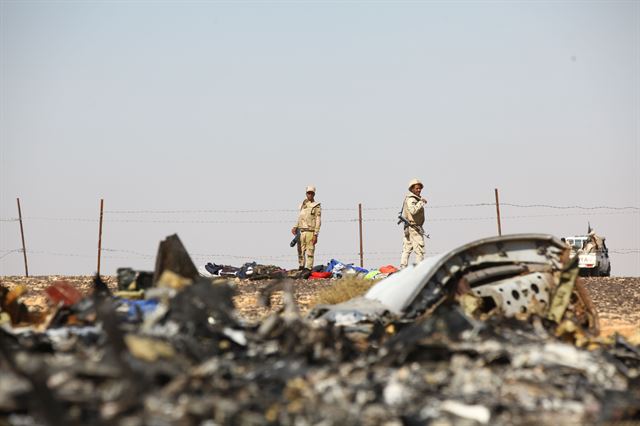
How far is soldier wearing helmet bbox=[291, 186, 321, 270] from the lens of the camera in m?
21.2

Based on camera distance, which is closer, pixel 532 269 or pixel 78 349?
pixel 78 349

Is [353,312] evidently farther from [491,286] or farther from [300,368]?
[300,368]

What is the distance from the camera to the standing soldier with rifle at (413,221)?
1900 centimetres

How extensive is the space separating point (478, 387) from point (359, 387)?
0.80m

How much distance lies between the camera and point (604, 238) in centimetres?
2478

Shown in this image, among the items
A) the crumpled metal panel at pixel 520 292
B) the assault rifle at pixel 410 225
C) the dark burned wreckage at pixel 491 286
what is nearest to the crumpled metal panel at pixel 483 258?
the dark burned wreckage at pixel 491 286

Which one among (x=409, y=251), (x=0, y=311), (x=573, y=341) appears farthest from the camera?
(x=409, y=251)

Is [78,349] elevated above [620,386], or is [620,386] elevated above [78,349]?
[78,349]

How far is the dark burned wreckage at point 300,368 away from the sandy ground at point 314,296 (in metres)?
2.49

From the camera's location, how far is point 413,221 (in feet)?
62.2

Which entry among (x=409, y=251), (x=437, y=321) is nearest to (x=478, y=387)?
(x=437, y=321)

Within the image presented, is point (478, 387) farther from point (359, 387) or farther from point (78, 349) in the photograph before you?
point (78, 349)

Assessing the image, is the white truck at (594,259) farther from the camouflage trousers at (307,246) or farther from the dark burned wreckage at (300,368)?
the dark burned wreckage at (300,368)

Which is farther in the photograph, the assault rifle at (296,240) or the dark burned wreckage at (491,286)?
the assault rifle at (296,240)
